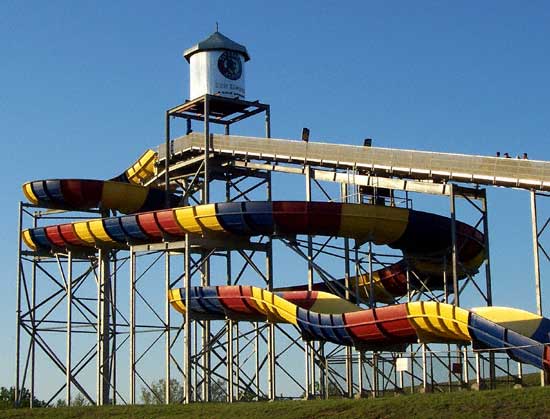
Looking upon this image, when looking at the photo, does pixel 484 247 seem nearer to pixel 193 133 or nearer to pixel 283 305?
pixel 283 305

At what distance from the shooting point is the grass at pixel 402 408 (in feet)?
127

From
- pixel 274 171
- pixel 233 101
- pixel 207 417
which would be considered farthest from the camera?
pixel 233 101

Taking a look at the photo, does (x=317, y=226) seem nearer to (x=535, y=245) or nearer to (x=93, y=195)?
A: (x=535, y=245)

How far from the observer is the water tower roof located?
7000 centimetres

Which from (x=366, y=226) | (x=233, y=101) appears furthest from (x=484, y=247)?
(x=233, y=101)

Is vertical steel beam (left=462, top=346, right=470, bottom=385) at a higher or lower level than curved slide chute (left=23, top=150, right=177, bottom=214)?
lower

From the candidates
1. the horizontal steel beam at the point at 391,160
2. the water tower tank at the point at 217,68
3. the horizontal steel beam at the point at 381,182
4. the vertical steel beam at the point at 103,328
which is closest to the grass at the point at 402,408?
the horizontal steel beam at the point at 391,160

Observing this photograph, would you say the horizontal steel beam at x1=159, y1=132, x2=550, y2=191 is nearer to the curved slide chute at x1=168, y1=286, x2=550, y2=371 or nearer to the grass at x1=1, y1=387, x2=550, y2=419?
the curved slide chute at x1=168, y1=286, x2=550, y2=371

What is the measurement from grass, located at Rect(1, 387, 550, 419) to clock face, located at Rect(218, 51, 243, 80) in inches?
1007

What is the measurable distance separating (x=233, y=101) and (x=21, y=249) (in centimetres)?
1582

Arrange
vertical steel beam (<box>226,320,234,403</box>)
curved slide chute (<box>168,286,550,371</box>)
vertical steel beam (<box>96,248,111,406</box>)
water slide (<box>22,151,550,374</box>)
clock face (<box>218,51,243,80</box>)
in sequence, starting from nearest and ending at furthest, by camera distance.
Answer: curved slide chute (<box>168,286,550,371</box>)
water slide (<box>22,151,550,374</box>)
vertical steel beam (<box>226,320,234,403</box>)
vertical steel beam (<box>96,248,111,406</box>)
clock face (<box>218,51,243,80</box>)

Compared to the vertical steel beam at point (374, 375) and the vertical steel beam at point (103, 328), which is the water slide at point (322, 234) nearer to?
the vertical steel beam at point (374, 375)

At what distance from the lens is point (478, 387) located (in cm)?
4734

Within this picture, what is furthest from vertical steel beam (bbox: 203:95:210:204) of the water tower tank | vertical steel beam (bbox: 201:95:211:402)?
the water tower tank
